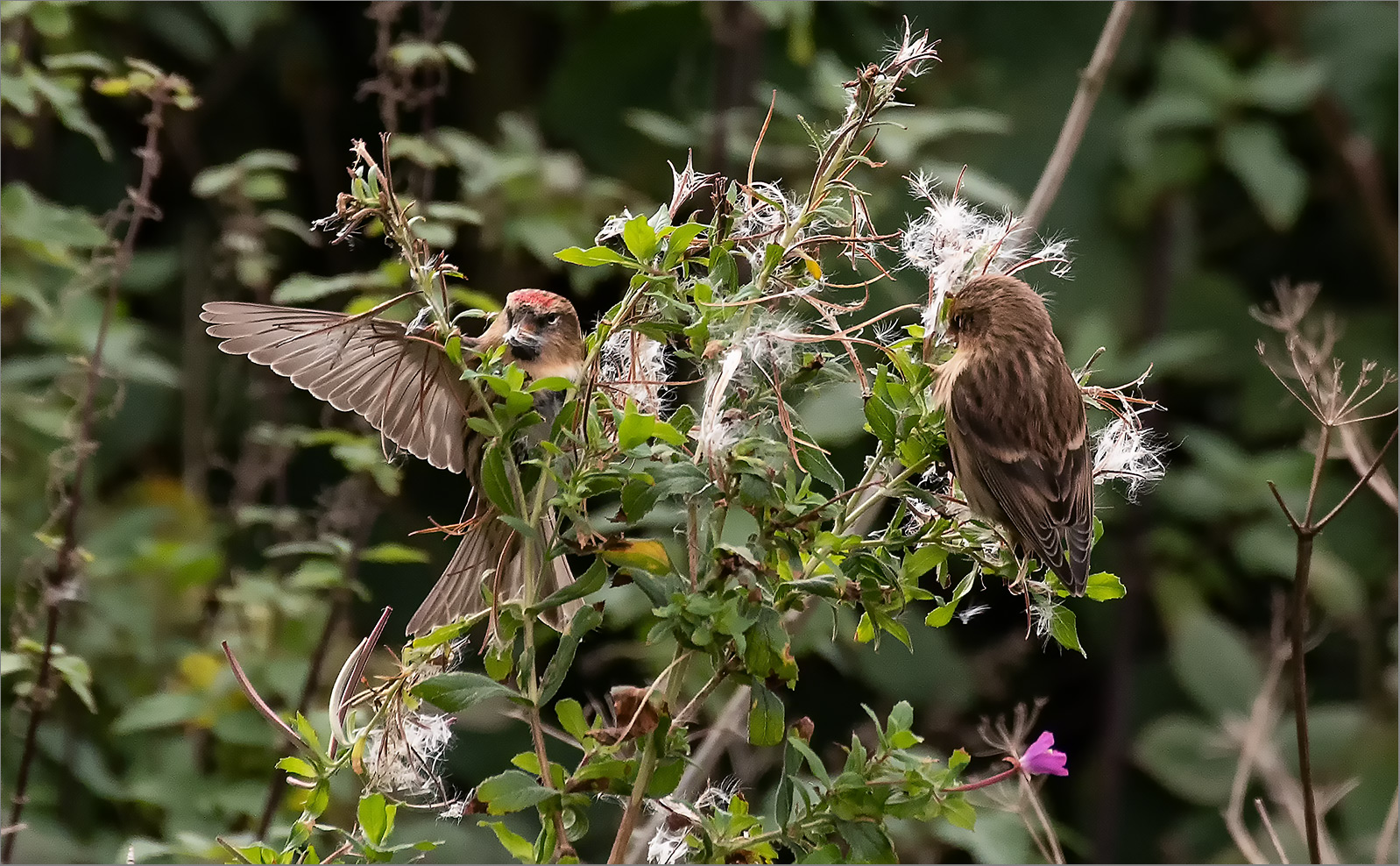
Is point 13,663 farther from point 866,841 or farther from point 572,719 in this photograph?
point 866,841

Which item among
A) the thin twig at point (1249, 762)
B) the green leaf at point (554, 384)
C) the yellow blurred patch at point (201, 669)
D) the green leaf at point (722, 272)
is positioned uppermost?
the green leaf at point (722, 272)

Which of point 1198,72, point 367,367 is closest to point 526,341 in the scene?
point 367,367

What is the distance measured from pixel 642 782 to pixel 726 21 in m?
2.72

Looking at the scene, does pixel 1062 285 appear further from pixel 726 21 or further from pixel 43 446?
pixel 43 446

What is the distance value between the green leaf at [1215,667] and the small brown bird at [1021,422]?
2008mm

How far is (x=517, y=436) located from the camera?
52.2 inches

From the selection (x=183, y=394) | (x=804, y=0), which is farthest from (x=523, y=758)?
(x=183, y=394)

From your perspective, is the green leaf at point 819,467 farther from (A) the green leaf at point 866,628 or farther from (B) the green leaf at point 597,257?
(B) the green leaf at point 597,257

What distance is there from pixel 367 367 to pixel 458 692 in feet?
2.13

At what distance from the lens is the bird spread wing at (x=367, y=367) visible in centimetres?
167

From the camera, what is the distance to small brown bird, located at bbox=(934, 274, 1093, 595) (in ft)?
5.28

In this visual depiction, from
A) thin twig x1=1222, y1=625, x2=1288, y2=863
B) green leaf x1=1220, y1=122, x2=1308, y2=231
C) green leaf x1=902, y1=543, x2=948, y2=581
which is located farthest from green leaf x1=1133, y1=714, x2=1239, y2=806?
green leaf x1=902, y1=543, x2=948, y2=581

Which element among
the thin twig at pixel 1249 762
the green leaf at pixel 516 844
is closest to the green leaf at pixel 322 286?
the green leaf at pixel 516 844

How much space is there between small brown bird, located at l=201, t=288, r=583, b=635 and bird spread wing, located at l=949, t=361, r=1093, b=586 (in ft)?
1.67
